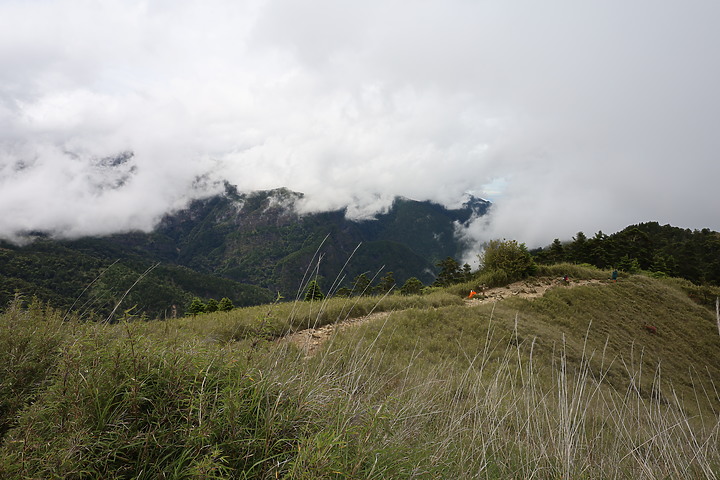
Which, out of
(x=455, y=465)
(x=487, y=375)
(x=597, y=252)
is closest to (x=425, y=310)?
(x=487, y=375)

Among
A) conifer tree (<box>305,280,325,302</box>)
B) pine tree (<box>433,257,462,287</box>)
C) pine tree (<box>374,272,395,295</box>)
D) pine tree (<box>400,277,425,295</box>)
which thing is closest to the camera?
conifer tree (<box>305,280,325,302</box>)

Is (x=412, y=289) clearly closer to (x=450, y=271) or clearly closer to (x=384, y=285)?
(x=384, y=285)

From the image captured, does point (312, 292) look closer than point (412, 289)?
Yes

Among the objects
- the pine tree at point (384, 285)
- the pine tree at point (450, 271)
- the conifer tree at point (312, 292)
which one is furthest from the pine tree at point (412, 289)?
the pine tree at point (450, 271)

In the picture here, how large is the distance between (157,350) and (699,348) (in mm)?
19961

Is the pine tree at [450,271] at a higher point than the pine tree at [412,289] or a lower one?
higher

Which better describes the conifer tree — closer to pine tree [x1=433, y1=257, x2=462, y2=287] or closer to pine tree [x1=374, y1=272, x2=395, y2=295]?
pine tree [x1=374, y1=272, x2=395, y2=295]

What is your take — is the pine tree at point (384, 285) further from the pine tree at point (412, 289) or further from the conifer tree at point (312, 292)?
the conifer tree at point (312, 292)

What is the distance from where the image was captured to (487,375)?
6695mm

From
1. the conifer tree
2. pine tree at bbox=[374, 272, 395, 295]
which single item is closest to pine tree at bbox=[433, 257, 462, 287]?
pine tree at bbox=[374, 272, 395, 295]

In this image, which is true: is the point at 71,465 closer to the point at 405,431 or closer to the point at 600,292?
the point at 405,431

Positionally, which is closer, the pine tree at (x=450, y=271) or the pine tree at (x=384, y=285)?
the pine tree at (x=384, y=285)

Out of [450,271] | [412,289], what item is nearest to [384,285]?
[412,289]

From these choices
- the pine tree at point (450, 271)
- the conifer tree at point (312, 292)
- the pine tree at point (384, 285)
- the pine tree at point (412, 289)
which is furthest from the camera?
the pine tree at point (450, 271)
